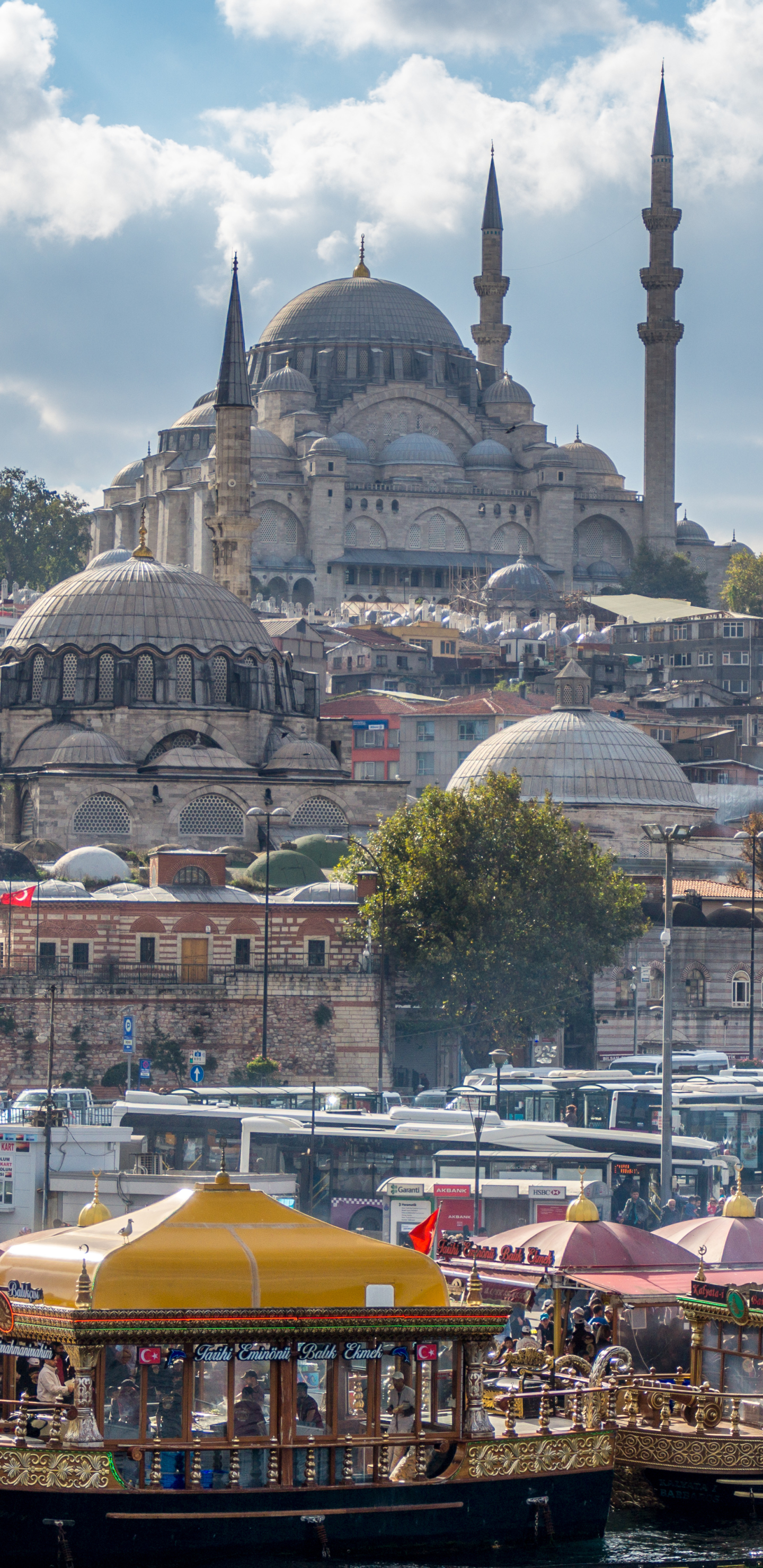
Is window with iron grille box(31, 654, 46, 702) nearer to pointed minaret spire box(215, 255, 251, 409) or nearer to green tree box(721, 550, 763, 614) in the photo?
pointed minaret spire box(215, 255, 251, 409)

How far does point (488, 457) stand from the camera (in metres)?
106

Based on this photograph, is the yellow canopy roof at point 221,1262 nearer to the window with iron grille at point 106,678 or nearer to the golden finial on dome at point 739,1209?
the golden finial on dome at point 739,1209

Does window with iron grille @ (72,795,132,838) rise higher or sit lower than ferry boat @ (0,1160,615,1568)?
higher

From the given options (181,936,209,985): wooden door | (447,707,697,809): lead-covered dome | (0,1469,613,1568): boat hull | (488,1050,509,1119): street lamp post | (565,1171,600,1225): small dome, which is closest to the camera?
(0,1469,613,1568): boat hull

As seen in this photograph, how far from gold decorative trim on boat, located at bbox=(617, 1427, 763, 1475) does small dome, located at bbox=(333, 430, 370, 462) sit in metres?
86.2

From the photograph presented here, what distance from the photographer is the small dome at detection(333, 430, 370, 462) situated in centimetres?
10350

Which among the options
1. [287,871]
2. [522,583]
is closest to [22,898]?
[287,871]

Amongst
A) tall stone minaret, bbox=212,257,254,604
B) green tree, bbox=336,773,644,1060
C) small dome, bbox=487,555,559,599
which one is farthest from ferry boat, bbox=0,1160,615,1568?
small dome, bbox=487,555,559,599

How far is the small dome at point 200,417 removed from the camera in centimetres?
10494

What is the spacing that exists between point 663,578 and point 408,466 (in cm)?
1127

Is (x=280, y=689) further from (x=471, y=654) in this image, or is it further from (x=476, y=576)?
(x=476, y=576)

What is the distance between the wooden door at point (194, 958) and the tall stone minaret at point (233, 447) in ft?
82.3

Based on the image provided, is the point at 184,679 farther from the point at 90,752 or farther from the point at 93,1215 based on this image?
the point at 93,1215

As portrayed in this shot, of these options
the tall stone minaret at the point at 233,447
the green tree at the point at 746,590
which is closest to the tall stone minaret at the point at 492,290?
the green tree at the point at 746,590
